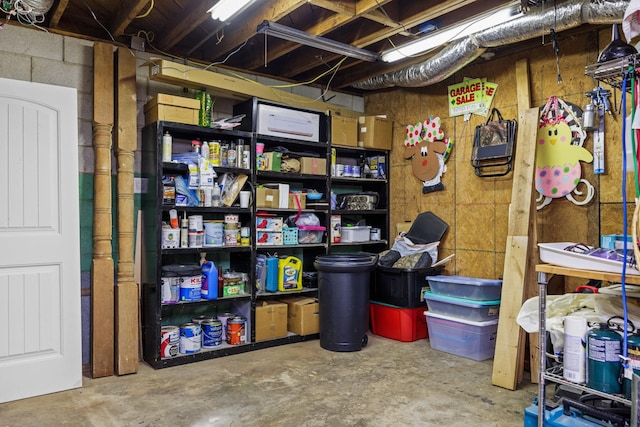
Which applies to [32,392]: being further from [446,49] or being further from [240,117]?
[446,49]

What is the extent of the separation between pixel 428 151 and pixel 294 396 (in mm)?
2730

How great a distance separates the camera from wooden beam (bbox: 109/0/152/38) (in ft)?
10.2

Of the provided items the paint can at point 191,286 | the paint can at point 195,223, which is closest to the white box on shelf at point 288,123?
the paint can at point 195,223

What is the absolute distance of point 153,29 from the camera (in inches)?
150

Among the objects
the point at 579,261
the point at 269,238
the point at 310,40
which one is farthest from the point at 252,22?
the point at 579,261

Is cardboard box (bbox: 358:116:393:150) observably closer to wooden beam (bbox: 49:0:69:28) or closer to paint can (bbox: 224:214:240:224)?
paint can (bbox: 224:214:240:224)

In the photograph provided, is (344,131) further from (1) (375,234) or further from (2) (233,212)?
(2) (233,212)

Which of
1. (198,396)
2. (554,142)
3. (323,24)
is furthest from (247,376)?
(554,142)

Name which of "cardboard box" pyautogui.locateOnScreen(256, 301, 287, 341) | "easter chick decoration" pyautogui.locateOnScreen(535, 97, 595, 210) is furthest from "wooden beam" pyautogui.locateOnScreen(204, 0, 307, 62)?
"cardboard box" pyautogui.locateOnScreen(256, 301, 287, 341)

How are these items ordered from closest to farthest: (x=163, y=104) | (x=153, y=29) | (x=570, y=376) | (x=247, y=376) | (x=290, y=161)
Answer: (x=570, y=376), (x=247, y=376), (x=163, y=104), (x=153, y=29), (x=290, y=161)

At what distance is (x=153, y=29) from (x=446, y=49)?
242 cm

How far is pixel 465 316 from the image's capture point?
3822mm

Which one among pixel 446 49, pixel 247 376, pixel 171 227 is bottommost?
pixel 247 376

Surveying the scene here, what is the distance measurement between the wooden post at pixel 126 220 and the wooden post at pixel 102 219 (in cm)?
7
